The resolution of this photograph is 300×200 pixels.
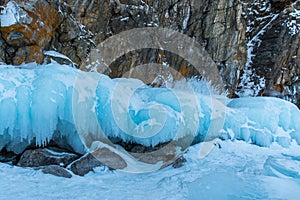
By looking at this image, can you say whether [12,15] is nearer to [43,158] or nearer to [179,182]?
[43,158]

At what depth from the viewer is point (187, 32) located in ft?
55.7

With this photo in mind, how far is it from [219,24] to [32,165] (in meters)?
15.3

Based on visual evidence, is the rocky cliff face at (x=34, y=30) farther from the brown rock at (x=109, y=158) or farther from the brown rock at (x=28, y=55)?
the brown rock at (x=109, y=158)

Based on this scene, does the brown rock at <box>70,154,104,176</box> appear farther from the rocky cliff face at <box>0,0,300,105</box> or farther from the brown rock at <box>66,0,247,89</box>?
the brown rock at <box>66,0,247,89</box>

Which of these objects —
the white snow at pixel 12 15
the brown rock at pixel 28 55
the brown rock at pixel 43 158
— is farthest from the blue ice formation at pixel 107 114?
the white snow at pixel 12 15

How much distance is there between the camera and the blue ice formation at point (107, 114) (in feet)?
16.9

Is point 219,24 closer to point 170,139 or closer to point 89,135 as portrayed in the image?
point 170,139

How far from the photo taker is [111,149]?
5547 millimetres

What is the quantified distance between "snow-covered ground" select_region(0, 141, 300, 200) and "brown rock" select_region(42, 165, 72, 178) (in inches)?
3.4

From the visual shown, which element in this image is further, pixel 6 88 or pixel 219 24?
pixel 219 24

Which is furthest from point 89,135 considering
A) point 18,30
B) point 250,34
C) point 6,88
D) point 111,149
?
point 250,34

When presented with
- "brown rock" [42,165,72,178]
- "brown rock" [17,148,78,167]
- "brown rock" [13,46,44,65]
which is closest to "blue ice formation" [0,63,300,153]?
"brown rock" [17,148,78,167]

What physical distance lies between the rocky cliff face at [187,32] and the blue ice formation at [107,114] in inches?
139

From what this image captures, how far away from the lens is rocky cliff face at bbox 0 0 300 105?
9.29 m
